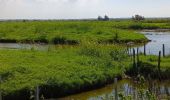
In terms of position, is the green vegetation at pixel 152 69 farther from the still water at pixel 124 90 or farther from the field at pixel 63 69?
the still water at pixel 124 90

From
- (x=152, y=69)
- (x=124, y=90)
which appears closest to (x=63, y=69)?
(x=124, y=90)

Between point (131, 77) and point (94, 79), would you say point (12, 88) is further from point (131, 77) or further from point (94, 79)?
point (131, 77)

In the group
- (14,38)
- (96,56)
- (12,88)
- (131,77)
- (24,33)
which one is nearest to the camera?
(12,88)

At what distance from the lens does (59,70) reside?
24.7 m

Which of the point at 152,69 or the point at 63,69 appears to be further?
the point at 152,69

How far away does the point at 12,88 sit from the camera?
812 inches

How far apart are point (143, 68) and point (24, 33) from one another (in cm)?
4182

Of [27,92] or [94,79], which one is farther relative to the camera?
[94,79]

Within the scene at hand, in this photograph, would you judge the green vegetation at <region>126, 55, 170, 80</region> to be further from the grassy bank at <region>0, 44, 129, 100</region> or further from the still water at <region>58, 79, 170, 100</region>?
the grassy bank at <region>0, 44, 129, 100</region>

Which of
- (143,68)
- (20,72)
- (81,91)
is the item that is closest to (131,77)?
(143,68)

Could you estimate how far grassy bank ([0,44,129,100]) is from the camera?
70.2 feet

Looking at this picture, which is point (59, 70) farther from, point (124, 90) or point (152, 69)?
point (152, 69)

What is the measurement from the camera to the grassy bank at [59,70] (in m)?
21.4

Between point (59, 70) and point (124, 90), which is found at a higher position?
point (59, 70)
